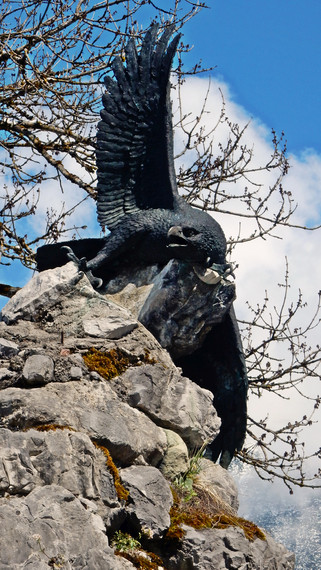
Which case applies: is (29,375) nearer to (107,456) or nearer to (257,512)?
(107,456)

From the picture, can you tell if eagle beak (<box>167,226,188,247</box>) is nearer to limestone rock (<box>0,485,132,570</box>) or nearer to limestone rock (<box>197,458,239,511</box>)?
limestone rock (<box>197,458,239,511</box>)

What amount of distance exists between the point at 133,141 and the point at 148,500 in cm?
278

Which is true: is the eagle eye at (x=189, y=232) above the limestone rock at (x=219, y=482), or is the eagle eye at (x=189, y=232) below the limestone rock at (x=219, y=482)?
above

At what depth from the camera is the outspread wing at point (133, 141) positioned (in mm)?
6438

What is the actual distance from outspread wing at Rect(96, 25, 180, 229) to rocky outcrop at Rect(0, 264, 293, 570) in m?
0.83

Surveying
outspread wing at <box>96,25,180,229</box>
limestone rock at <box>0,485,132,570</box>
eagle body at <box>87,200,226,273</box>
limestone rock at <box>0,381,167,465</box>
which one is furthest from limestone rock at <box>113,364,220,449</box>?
outspread wing at <box>96,25,180,229</box>

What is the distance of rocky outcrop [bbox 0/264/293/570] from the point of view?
13.6 feet

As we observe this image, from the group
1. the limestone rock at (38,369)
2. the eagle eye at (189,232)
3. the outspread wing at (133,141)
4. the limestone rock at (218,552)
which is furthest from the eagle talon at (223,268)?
the limestone rock at (218,552)

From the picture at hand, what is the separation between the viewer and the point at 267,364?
9.34 meters

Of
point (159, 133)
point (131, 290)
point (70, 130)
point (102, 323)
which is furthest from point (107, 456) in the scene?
point (70, 130)

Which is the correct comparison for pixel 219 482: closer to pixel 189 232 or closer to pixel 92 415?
pixel 92 415

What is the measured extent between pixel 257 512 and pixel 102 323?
4817cm

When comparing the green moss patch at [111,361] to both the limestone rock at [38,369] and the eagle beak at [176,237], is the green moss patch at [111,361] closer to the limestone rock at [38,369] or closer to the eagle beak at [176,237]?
the limestone rock at [38,369]

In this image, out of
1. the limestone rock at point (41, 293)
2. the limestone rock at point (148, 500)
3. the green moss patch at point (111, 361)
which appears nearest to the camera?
the limestone rock at point (148, 500)
